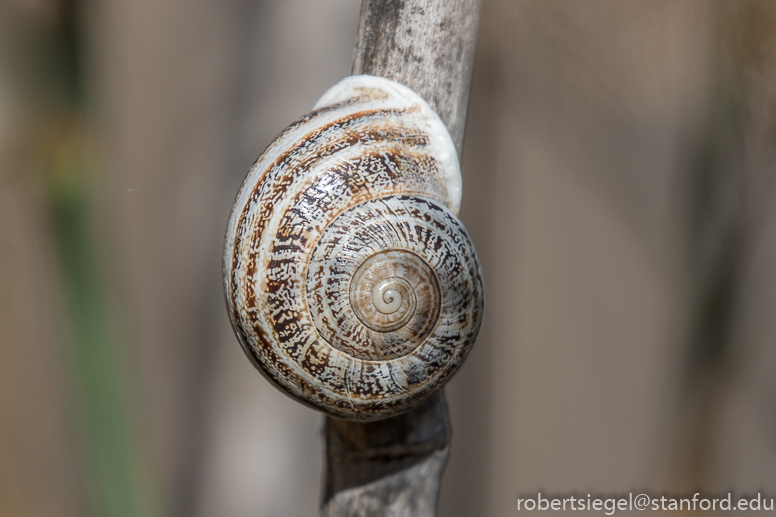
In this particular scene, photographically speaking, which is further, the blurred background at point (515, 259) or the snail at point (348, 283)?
the blurred background at point (515, 259)

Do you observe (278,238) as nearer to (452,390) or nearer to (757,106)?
(757,106)

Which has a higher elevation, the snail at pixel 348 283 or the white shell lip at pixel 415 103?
the white shell lip at pixel 415 103

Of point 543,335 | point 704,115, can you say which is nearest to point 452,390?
point 543,335

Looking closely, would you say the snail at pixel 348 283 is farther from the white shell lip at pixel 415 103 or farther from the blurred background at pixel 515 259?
the blurred background at pixel 515 259

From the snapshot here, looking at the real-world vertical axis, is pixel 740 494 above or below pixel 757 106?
below

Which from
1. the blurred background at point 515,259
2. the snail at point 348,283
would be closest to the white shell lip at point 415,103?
the snail at point 348,283

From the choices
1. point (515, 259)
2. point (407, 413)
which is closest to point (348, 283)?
point (407, 413)

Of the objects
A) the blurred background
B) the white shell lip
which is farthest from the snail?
the blurred background
